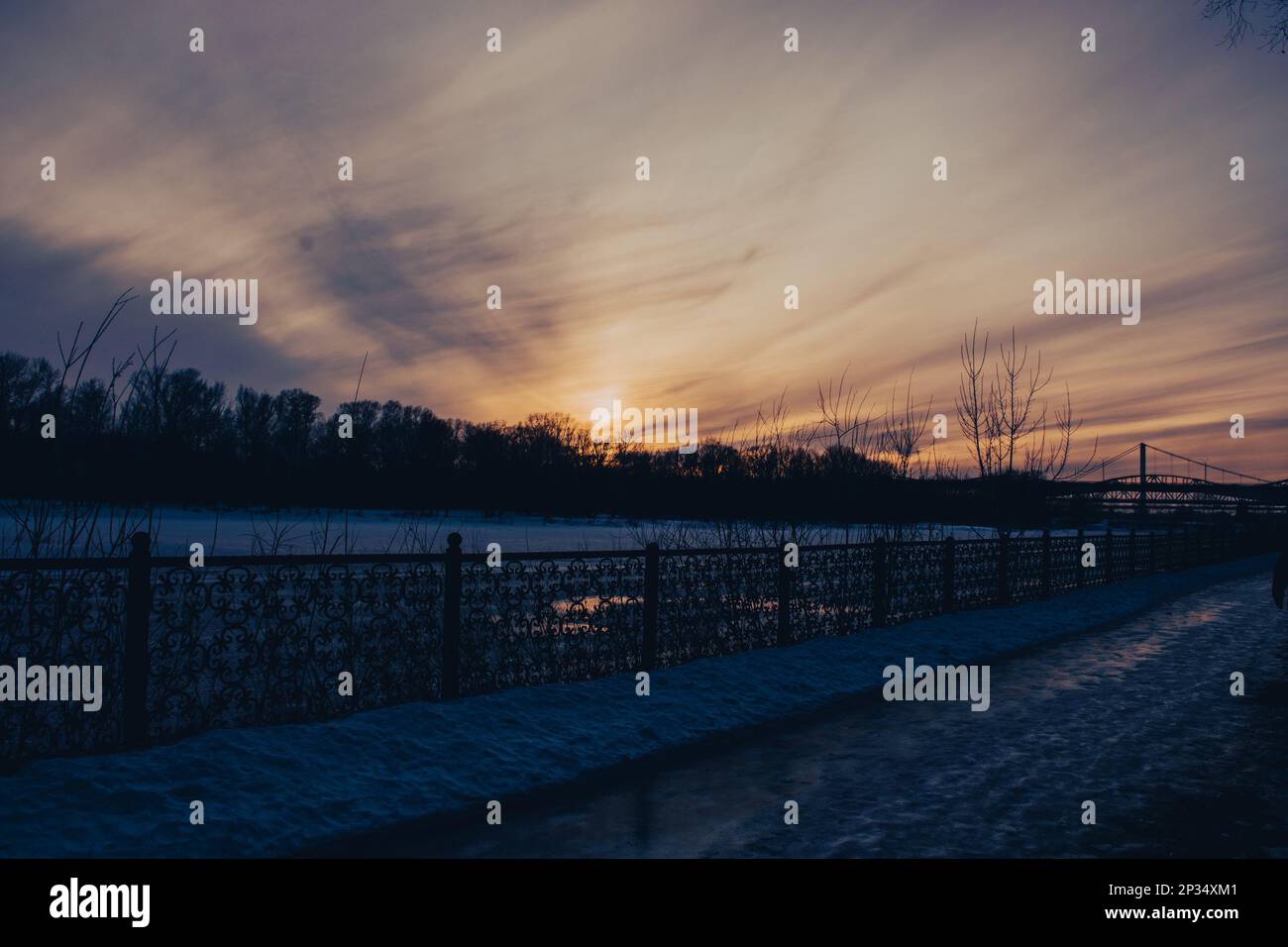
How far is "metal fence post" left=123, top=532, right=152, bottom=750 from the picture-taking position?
244 inches

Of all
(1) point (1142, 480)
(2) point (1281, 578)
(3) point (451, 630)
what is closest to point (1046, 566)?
(2) point (1281, 578)

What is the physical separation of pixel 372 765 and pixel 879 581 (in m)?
10.4

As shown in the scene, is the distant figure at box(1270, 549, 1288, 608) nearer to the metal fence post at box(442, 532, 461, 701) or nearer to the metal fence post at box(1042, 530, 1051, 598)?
Result: the metal fence post at box(1042, 530, 1051, 598)

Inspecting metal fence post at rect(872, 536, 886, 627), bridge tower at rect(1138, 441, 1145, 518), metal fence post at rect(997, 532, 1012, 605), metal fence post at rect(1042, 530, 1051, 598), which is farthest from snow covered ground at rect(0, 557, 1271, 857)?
bridge tower at rect(1138, 441, 1145, 518)

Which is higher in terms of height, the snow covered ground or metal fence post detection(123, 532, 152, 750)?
metal fence post detection(123, 532, 152, 750)

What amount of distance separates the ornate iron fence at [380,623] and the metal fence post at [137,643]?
0.01 meters

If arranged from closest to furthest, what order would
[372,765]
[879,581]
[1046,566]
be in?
1. [372,765]
2. [879,581]
3. [1046,566]

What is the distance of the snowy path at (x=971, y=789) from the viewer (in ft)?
16.4

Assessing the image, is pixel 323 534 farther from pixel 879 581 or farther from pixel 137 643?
pixel 879 581

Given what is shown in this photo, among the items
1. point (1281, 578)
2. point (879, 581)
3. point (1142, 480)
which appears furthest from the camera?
point (1142, 480)

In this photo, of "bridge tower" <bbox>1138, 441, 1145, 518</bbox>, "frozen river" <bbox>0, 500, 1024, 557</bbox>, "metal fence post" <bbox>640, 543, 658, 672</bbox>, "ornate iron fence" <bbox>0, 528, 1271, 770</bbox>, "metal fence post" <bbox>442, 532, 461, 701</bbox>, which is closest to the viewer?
"ornate iron fence" <bbox>0, 528, 1271, 770</bbox>

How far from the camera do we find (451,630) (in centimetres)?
810

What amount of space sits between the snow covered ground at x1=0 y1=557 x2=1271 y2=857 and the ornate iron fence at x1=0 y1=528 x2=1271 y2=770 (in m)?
0.52
